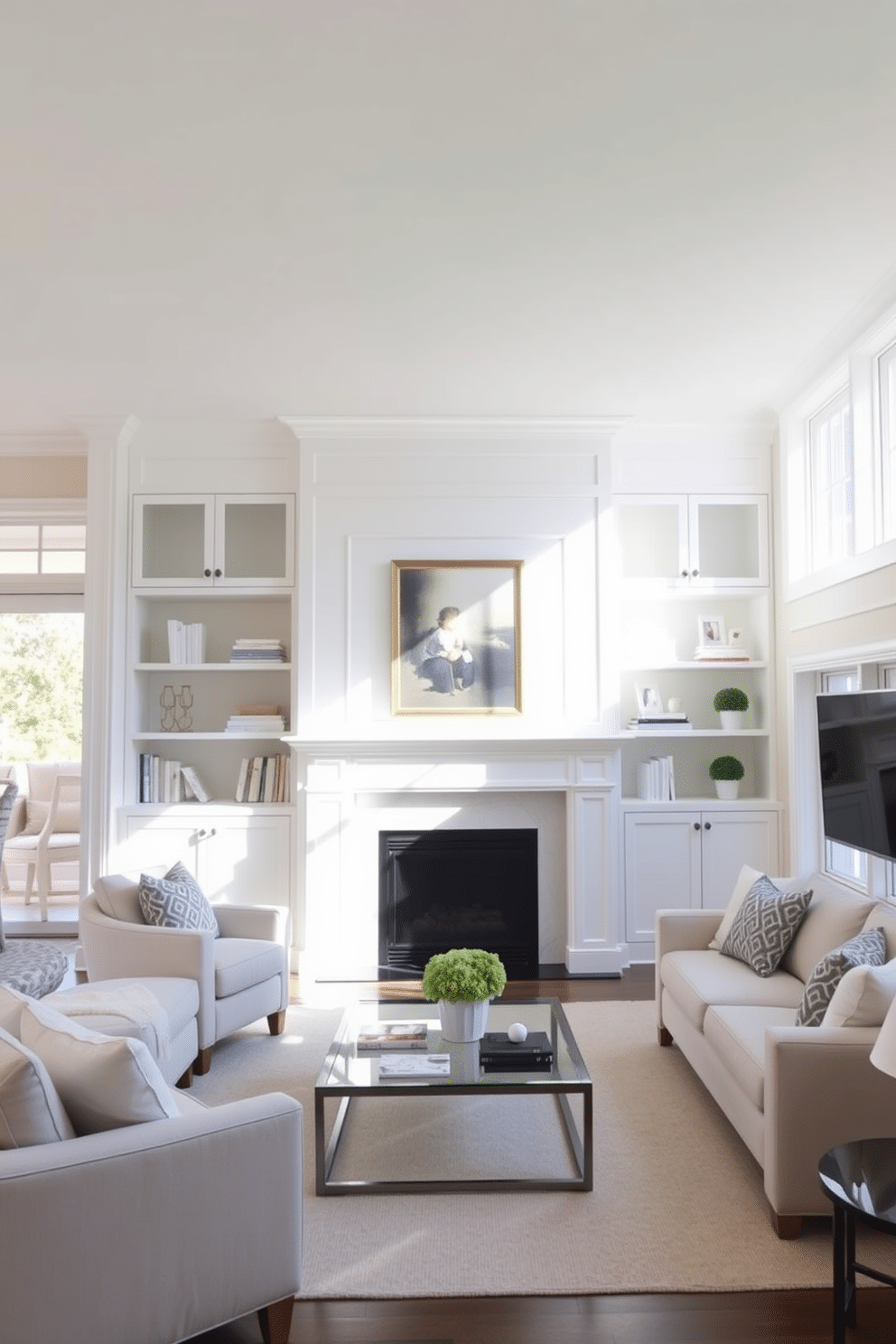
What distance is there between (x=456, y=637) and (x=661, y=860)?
1.69 m

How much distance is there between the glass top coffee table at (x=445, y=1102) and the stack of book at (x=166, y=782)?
2.24 meters

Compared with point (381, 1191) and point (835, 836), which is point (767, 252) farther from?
point (381, 1191)

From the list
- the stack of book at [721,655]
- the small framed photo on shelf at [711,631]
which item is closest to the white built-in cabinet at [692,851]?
the stack of book at [721,655]

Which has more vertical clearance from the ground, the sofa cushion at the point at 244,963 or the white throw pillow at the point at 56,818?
the white throw pillow at the point at 56,818

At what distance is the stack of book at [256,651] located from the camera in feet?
19.0

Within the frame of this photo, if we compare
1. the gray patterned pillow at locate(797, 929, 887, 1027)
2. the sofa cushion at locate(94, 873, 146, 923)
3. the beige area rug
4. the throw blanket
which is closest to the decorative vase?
the beige area rug

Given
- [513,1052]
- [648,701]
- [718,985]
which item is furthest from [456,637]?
[513,1052]

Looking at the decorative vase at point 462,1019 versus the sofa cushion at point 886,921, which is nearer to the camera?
the sofa cushion at point 886,921

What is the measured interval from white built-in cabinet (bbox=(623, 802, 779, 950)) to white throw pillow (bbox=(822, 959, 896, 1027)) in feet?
9.35

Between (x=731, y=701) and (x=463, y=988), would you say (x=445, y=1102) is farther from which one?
(x=731, y=701)

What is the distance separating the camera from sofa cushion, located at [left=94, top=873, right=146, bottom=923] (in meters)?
4.19

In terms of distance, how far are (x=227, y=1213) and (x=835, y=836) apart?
3.05 metres

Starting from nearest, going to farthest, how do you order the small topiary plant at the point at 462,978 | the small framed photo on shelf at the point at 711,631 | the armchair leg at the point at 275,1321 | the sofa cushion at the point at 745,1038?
the armchair leg at the point at 275,1321 → the sofa cushion at the point at 745,1038 → the small topiary plant at the point at 462,978 → the small framed photo on shelf at the point at 711,631

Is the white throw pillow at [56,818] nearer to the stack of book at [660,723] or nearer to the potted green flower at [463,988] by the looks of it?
the stack of book at [660,723]
